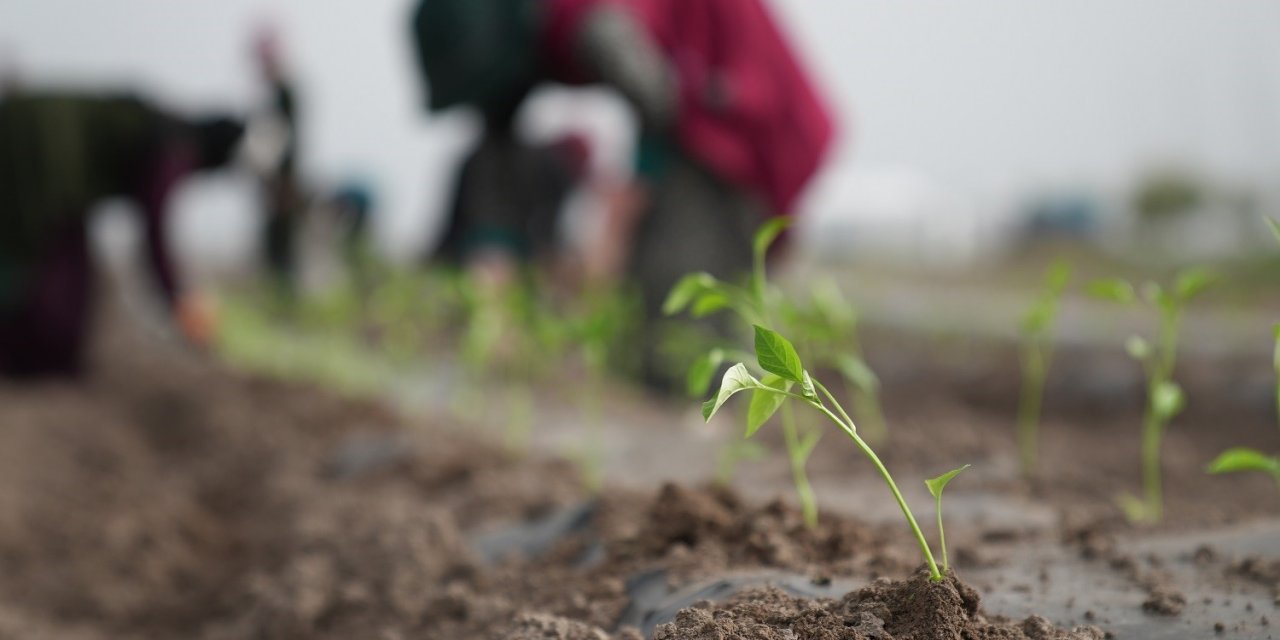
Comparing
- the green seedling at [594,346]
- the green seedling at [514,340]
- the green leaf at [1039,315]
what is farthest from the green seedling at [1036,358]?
the green seedling at [514,340]

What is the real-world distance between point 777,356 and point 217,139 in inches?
166

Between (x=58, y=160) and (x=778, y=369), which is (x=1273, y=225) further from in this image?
(x=58, y=160)

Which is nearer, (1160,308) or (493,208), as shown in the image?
(1160,308)

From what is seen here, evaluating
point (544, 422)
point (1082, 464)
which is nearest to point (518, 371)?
point (544, 422)

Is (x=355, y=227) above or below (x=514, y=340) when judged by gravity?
below

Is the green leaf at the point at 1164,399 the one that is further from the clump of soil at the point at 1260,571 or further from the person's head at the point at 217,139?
the person's head at the point at 217,139

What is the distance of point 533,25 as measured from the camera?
10.7ft

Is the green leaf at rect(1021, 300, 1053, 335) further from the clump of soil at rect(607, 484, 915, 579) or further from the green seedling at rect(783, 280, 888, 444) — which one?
the clump of soil at rect(607, 484, 915, 579)

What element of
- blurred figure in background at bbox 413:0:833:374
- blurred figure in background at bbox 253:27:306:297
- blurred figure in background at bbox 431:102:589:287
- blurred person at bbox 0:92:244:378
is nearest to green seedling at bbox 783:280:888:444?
blurred figure in background at bbox 413:0:833:374

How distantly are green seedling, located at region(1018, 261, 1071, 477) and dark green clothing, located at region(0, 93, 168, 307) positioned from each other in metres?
3.54

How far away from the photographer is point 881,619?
3.02 ft

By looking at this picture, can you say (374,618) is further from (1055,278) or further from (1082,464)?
(1082,464)

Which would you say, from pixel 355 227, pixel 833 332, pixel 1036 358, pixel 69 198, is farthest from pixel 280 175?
pixel 833 332

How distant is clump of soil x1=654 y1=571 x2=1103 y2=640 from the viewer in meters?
0.90
